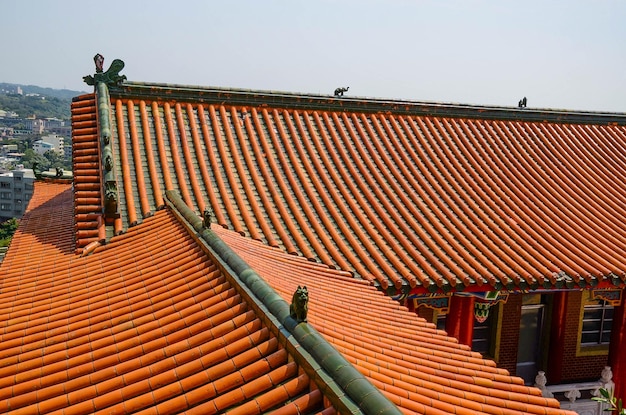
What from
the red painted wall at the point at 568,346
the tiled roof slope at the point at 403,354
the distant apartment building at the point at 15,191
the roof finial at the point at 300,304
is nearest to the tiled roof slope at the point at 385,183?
the tiled roof slope at the point at 403,354

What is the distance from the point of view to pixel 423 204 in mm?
9180

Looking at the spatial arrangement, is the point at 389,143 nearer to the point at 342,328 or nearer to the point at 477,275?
the point at 477,275

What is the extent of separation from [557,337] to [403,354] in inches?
286

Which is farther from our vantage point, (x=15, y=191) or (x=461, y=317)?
(x=15, y=191)

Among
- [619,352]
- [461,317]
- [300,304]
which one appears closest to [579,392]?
[619,352]

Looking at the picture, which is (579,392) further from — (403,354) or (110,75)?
(110,75)

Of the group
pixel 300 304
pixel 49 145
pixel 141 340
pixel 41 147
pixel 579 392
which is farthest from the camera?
pixel 49 145

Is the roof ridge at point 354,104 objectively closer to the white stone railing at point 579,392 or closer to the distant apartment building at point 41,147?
the white stone railing at point 579,392

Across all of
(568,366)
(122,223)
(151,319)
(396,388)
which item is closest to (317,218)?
(122,223)

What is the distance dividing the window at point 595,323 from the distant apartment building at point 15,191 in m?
73.9

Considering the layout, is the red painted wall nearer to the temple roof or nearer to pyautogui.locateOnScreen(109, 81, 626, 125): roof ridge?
pyautogui.locateOnScreen(109, 81, 626, 125): roof ridge

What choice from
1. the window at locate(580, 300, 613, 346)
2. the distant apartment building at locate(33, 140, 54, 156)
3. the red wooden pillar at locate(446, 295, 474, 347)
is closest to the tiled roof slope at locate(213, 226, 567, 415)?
the red wooden pillar at locate(446, 295, 474, 347)

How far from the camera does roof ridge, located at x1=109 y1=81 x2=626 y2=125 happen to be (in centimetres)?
956

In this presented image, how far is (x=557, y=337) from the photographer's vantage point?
35.7 ft
